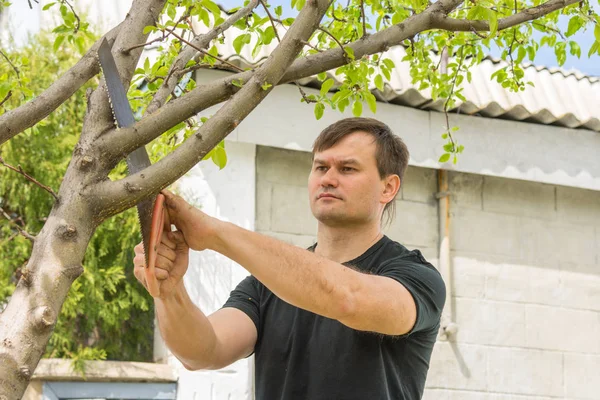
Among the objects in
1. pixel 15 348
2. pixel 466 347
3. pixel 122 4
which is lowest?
pixel 15 348

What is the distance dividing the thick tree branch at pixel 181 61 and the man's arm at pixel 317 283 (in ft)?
1.52

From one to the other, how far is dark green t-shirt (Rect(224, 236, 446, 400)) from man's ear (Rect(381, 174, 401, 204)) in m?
0.17

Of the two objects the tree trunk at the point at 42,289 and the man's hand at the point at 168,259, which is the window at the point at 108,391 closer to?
the man's hand at the point at 168,259

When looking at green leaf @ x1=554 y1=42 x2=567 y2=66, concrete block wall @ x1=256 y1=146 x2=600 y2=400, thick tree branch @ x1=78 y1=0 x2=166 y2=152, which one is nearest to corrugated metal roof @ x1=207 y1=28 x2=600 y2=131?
concrete block wall @ x1=256 y1=146 x2=600 y2=400

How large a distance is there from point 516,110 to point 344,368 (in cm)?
388

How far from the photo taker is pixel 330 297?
85.0 inches

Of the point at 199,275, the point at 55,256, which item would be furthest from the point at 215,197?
the point at 55,256

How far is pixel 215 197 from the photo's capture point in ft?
17.5

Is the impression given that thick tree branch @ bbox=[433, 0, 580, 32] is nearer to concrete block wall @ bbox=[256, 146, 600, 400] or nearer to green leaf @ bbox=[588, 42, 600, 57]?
green leaf @ bbox=[588, 42, 600, 57]

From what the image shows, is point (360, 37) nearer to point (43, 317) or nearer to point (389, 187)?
point (389, 187)

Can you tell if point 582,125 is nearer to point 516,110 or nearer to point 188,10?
point 516,110

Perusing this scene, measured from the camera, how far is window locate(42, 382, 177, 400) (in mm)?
4926

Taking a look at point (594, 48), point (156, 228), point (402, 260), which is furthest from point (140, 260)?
point (594, 48)

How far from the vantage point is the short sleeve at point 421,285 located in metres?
2.48
